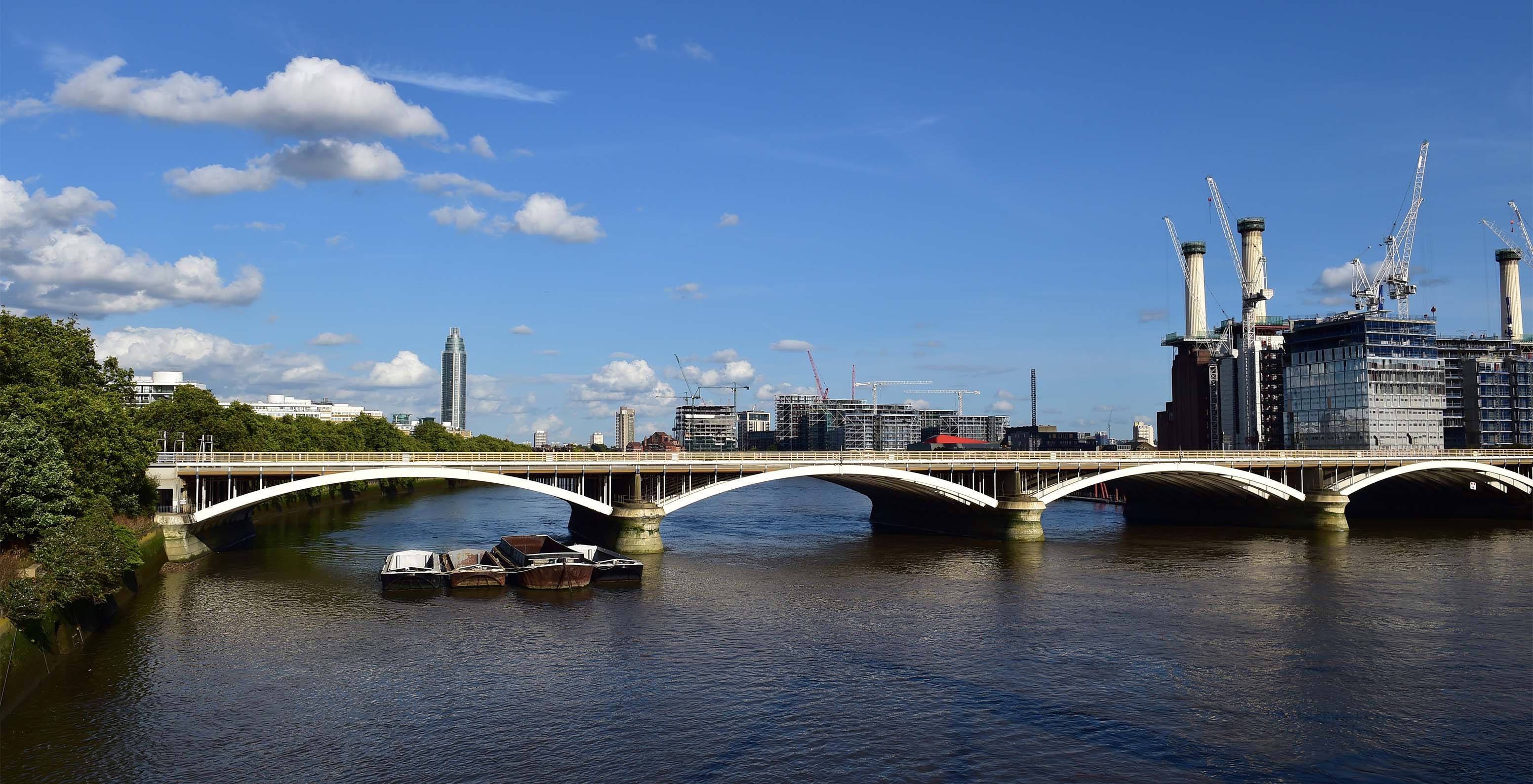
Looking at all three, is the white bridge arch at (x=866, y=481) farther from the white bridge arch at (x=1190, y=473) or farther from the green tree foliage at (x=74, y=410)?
the green tree foliage at (x=74, y=410)

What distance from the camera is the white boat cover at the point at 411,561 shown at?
6425cm

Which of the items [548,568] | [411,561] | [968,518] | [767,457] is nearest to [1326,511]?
[968,518]

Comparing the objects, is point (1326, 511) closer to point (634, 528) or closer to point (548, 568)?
point (634, 528)

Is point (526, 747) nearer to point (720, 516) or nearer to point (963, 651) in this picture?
point (963, 651)

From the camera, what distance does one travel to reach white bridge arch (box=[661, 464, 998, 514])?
3108 inches

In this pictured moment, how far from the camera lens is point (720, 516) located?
397ft

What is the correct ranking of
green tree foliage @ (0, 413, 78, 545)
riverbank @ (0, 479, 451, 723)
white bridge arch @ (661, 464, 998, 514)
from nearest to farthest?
1. riverbank @ (0, 479, 451, 723)
2. green tree foliage @ (0, 413, 78, 545)
3. white bridge arch @ (661, 464, 998, 514)

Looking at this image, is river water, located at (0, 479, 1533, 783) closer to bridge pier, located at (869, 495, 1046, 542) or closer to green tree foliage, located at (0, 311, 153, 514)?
green tree foliage, located at (0, 311, 153, 514)

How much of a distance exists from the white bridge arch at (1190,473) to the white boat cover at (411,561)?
165 ft

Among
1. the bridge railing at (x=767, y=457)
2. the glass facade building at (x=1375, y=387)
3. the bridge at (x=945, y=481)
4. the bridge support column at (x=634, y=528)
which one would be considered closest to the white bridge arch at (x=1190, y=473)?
the bridge at (x=945, y=481)

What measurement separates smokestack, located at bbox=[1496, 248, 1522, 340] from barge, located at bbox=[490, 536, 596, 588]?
634 feet

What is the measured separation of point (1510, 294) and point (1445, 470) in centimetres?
11059

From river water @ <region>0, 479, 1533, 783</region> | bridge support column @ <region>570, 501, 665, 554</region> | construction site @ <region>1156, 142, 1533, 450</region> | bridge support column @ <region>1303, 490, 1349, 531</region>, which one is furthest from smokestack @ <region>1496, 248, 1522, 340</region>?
bridge support column @ <region>570, 501, 665, 554</region>

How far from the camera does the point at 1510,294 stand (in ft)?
633
